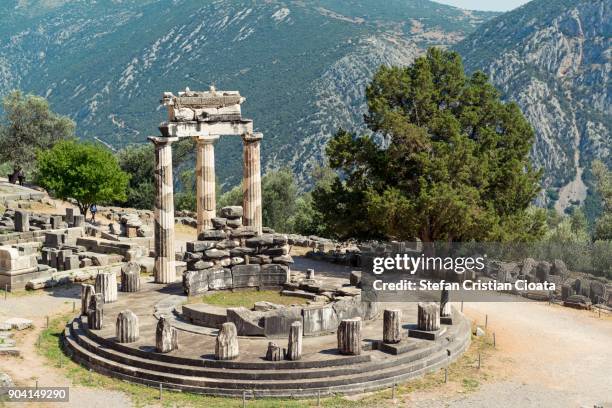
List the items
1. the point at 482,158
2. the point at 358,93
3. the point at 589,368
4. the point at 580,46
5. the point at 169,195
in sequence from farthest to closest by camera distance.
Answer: the point at 580,46 → the point at 358,93 → the point at 482,158 → the point at 169,195 → the point at 589,368

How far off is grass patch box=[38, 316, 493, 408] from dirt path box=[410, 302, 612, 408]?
52 centimetres

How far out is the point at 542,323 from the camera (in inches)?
1149

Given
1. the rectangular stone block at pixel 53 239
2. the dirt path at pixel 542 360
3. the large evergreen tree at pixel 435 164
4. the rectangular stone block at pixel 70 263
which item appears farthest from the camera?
the rectangular stone block at pixel 53 239

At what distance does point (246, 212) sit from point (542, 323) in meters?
12.4

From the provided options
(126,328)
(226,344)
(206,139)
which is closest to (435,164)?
(206,139)

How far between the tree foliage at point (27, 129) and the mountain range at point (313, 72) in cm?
3597

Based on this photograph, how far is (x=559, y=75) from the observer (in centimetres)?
13600

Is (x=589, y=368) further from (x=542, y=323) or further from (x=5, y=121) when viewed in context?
(x=5, y=121)

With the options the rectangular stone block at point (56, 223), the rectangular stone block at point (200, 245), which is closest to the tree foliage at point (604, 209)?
the rectangular stone block at point (56, 223)

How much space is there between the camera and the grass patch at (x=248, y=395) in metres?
20.2

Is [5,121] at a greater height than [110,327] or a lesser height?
greater

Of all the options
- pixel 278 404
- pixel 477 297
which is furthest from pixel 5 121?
pixel 278 404

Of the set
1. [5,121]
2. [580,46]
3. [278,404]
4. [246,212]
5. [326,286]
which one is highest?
[580,46]

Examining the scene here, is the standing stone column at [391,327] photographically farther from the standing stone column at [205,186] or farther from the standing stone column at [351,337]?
the standing stone column at [205,186]
